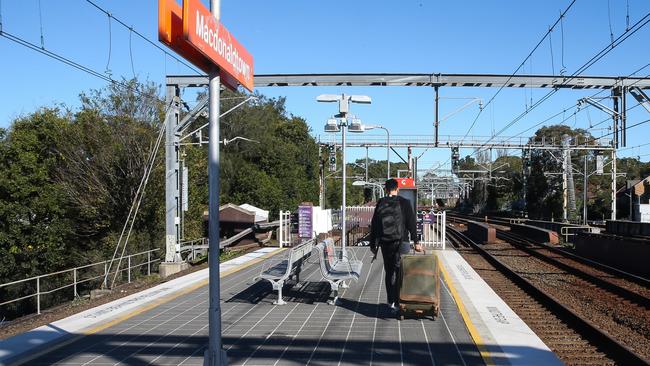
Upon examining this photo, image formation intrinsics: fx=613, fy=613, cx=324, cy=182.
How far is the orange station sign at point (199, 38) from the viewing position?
4.29 metres

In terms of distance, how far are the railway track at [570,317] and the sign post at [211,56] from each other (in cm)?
436

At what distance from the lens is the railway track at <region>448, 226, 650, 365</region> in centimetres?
745

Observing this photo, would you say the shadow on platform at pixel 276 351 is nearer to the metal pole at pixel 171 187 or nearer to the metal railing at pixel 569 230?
the metal pole at pixel 171 187

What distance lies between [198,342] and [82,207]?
19603mm

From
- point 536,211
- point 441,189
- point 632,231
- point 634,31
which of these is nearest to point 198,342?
point 634,31

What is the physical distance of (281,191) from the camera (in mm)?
48375

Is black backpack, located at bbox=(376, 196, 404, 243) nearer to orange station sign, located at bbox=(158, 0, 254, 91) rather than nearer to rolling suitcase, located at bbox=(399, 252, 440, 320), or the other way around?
rolling suitcase, located at bbox=(399, 252, 440, 320)

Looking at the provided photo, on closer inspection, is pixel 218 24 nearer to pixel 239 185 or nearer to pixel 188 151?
pixel 188 151

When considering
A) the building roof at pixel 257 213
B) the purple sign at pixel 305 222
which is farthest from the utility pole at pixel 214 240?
the building roof at pixel 257 213

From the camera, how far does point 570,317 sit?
9820 mm

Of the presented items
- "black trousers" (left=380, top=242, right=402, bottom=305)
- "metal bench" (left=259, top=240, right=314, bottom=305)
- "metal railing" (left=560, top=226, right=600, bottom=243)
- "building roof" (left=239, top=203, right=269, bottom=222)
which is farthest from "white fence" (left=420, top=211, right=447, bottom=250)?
"black trousers" (left=380, top=242, right=402, bottom=305)

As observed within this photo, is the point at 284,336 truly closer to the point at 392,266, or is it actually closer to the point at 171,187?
the point at 392,266

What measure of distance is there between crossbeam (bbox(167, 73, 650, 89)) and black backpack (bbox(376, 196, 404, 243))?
11061mm

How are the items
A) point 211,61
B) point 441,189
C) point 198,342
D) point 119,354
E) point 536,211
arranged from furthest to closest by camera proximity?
point 441,189, point 536,211, point 198,342, point 119,354, point 211,61
